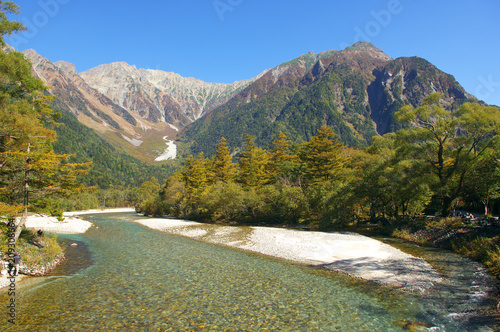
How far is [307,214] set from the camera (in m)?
41.7

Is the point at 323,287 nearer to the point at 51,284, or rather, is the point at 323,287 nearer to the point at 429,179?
the point at 51,284

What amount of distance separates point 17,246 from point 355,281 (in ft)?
64.0

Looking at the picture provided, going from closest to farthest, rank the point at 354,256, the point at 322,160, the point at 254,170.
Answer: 1. the point at 354,256
2. the point at 322,160
3. the point at 254,170

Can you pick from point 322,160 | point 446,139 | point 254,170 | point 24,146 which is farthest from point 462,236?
point 254,170

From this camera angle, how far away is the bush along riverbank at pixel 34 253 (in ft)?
46.4

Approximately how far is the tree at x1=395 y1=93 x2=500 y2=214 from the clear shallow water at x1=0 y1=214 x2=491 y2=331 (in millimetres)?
14582

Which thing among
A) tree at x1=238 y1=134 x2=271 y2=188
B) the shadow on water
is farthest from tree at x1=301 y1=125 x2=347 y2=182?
the shadow on water

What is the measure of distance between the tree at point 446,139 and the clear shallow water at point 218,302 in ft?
47.8

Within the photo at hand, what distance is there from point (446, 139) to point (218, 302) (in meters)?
28.9

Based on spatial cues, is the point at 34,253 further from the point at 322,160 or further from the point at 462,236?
the point at 322,160

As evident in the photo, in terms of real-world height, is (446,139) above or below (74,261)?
above

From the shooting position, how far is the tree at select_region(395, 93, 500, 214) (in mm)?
23547

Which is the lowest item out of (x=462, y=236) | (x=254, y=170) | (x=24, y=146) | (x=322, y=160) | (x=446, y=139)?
(x=462, y=236)

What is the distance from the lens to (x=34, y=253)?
15.8 m
